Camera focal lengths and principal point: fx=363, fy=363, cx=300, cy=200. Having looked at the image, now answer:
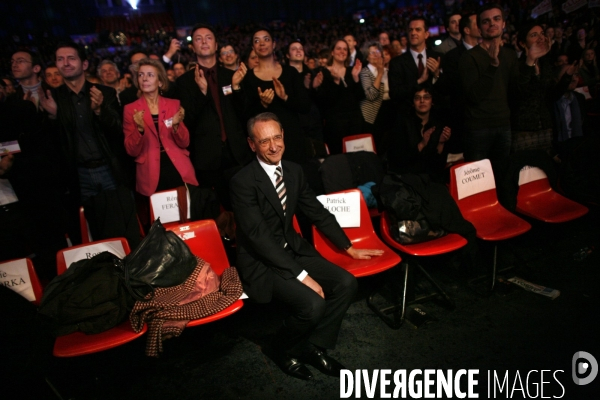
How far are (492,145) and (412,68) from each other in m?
1.25

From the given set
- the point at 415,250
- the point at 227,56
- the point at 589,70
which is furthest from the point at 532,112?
the point at 589,70

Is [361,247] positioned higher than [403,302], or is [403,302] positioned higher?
[361,247]

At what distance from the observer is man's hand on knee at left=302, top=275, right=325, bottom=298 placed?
7.56 feet

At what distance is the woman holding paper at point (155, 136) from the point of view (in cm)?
318

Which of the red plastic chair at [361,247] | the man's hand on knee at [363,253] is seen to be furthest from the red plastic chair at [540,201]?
the man's hand on knee at [363,253]

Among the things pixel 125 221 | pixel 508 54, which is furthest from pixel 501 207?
pixel 125 221

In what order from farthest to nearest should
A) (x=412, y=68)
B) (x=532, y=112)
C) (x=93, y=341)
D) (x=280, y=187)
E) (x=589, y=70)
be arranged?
(x=589, y=70) → (x=412, y=68) → (x=532, y=112) → (x=280, y=187) → (x=93, y=341)

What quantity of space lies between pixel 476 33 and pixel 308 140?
2.26 m

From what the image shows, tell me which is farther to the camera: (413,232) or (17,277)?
(413,232)

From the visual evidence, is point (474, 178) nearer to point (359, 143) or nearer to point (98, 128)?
point (359, 143)

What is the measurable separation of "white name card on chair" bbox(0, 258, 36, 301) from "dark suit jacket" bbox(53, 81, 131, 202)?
1055 mm

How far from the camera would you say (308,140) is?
4504 millimetres

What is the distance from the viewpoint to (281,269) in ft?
7.71

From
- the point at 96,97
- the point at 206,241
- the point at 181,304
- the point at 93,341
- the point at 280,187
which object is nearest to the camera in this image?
the point at 93,341
